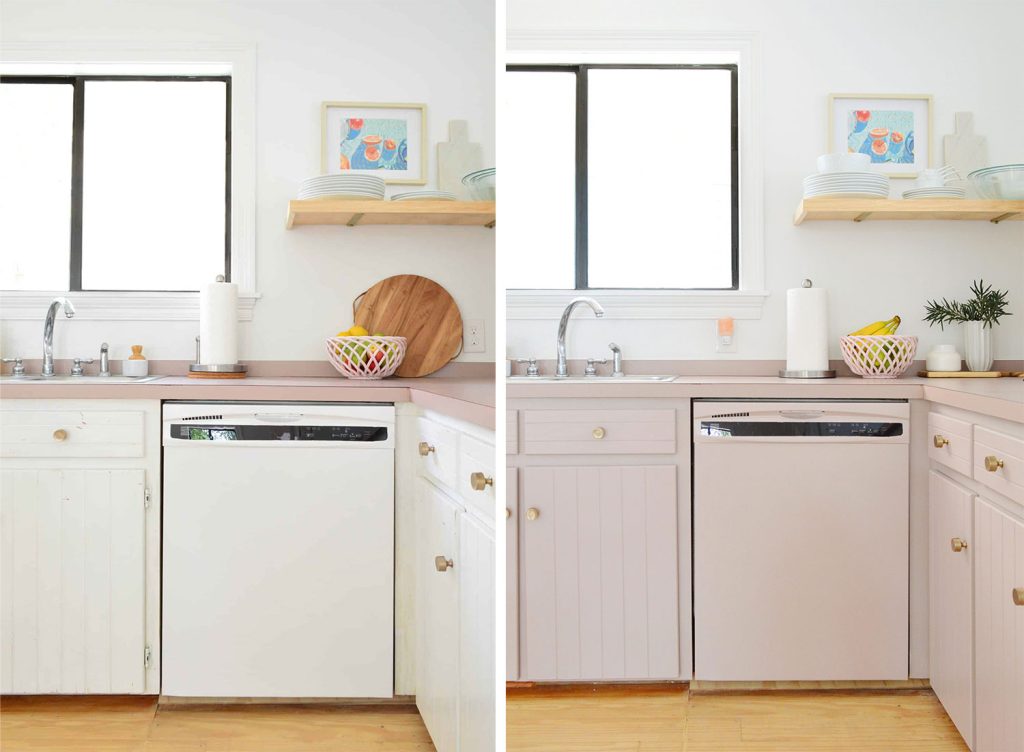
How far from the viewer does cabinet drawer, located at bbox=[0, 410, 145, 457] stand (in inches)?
44.1

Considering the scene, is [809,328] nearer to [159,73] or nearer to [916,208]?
[916,208]

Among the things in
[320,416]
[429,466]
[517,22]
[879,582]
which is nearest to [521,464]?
[429,466]

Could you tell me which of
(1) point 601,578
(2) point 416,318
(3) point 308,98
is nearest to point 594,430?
(1) point 601,578

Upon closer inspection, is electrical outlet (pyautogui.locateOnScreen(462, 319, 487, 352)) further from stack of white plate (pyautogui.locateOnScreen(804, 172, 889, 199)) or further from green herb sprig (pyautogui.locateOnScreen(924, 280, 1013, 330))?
green herb sprig (pyautogui.locateOnScreen(924, 280, 1013, 330))

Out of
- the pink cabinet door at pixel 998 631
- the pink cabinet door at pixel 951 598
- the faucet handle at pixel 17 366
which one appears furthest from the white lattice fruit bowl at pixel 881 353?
the faucet handle at pixel 17 366

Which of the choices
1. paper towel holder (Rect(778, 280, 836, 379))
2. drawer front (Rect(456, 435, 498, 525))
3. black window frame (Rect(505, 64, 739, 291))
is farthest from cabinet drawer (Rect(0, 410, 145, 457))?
paper towel holder (Rect(778, 280, 836, 379))

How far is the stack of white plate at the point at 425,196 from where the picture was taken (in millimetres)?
1215

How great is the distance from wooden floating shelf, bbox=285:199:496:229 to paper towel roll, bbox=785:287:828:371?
1.94 ft

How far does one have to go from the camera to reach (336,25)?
114cm

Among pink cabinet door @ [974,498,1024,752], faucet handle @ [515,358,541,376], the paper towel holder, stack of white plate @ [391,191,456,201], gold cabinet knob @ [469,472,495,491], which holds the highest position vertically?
stack of white plate @ [391,191,456,201]

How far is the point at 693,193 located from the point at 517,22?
0.46 m

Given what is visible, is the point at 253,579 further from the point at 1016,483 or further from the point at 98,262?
the point at 1016,483

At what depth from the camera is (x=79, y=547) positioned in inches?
45.9

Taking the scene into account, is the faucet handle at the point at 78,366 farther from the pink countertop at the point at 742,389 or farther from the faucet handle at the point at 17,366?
the pink countertop at the point at 742,389
